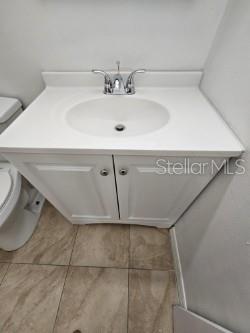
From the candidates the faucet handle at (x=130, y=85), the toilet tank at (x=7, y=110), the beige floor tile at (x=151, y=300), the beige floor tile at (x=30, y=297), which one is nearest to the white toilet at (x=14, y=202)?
the toilet tank at (x=7, y=110)

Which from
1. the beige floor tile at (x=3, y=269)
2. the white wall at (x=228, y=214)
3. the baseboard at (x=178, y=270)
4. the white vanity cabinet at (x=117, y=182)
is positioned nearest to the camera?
the white wall at (x=228, y=214)

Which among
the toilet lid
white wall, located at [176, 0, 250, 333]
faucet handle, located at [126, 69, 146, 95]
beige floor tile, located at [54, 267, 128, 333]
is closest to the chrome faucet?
faucet handle, located at [126, 69, 146, 95]

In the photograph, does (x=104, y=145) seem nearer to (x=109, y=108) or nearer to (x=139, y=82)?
(x=109, y=108)

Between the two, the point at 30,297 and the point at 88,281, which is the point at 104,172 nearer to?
the point at 88,281

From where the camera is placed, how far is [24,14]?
0.72m

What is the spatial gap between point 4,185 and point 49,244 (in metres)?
0.51

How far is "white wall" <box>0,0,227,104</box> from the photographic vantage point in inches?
27.2

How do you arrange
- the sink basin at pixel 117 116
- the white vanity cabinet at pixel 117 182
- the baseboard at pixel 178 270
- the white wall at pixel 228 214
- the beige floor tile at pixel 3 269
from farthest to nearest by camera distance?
the beige floor tile at pixel 3 269 < the baseboard at pixel 178 270 < the sink basin at pixel 117 116 < the white vanity cabinet at pixel 117 182 < the white wall at pixel 228 214

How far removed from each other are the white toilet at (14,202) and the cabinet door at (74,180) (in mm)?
216

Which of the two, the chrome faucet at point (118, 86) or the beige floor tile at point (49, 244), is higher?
the chrome faucet at point (118, 86)

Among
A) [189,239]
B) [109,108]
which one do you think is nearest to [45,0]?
[109,108]

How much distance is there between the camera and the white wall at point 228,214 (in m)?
0.49

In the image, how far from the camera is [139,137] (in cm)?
59

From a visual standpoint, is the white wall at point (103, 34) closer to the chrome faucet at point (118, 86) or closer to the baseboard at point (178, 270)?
the chrome faucet at point (118, 86)
